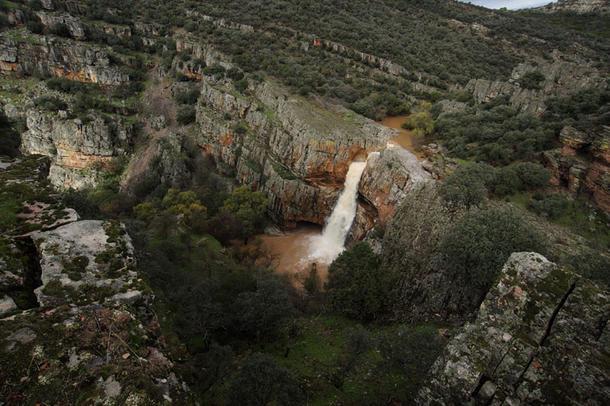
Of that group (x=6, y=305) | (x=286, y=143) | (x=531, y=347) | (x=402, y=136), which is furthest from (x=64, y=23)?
(x=531, y=347)

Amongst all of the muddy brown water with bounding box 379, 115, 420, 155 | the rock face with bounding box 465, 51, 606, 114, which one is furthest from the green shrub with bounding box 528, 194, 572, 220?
the muddy brown water with bounding box 379, 115, 420, 155

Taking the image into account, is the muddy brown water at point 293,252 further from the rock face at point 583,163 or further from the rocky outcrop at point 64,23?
the rocky outcrop at point 64,23

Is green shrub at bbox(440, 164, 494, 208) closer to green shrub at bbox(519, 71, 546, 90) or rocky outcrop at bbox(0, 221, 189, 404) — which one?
green shrub at bbox(519, 71, 546, 90)

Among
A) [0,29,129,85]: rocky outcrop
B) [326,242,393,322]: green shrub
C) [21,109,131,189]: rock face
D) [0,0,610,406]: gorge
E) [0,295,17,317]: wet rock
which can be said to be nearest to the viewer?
[0,295,17,317]: wet rock

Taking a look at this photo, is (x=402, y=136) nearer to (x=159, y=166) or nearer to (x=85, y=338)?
(x=159, y=166)

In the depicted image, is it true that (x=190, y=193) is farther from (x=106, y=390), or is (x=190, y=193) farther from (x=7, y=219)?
(x=106, y=390)

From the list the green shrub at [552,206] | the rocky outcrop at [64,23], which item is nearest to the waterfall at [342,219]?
the green shrub at [552,206]

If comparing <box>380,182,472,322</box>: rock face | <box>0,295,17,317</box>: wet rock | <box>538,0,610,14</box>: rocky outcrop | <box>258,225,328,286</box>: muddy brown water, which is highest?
<box>538,0,610,14</box>: rocky outcrop
